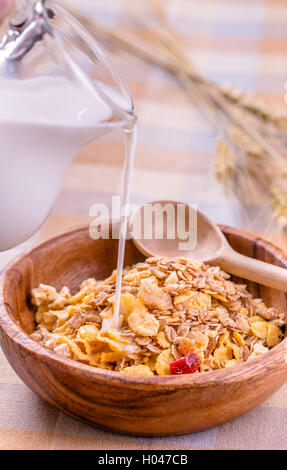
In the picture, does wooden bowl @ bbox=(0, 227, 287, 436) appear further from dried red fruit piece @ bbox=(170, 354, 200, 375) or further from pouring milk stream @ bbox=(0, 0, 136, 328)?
pouring milk stream @ bbox=(0, 0, 136, 328)

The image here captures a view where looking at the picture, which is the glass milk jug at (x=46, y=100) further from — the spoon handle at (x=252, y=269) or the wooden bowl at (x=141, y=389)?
the spoon handle at (x=252, y=269)

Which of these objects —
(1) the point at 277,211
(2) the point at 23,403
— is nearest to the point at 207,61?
(1) the point at 277,211

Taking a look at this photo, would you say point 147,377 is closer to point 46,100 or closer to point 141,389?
point 141,389

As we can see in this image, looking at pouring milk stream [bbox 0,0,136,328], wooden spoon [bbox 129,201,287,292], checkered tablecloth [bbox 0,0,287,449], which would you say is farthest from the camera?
wooden spoon [bbox 129,201,287,292]

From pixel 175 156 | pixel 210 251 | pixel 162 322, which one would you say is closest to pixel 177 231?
pixel 210 251

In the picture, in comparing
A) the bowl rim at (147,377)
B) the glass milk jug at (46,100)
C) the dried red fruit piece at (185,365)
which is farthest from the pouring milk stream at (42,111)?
the dried red fruit piece at (185,365)

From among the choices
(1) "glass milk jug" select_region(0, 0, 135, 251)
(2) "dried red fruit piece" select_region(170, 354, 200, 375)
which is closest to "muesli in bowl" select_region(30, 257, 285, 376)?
(2) "dried red fruit piece" select_region(170, 354, 200, 375)
